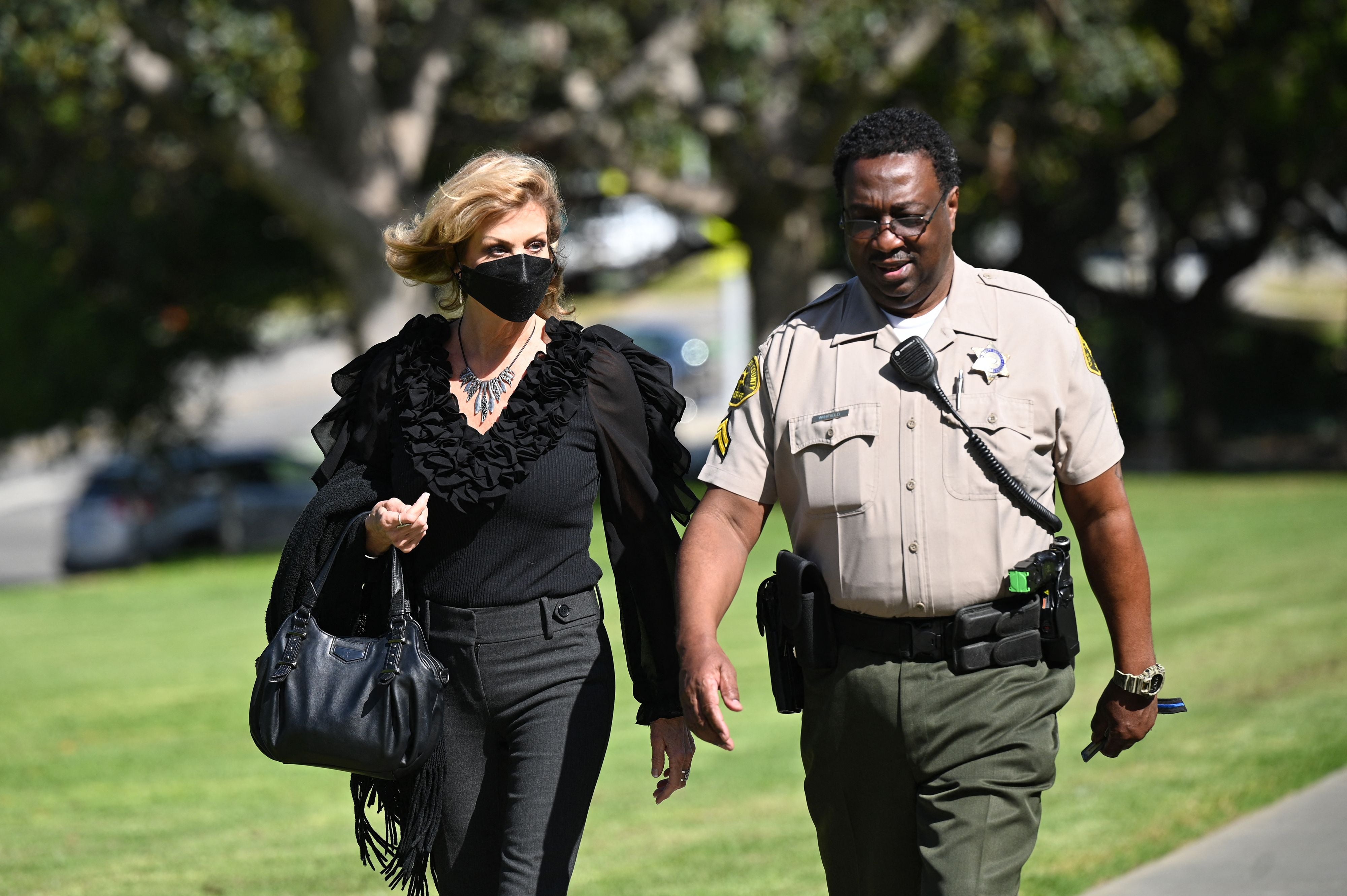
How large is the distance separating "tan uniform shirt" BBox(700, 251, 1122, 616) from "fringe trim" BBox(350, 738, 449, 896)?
88 cm

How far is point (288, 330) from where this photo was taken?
26.0 metres

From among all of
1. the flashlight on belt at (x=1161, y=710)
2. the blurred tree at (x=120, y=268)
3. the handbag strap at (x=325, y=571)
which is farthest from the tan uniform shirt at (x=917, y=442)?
the blurred tree at (x=120, y=268)

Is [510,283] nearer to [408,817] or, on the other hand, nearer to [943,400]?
[943,400]

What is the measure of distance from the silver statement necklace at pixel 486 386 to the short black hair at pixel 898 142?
0.86 meters

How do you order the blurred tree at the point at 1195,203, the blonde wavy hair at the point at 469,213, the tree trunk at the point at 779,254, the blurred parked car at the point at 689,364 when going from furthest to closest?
the blurred parked car at the point at 689,364, the blurred tree at the point at 1195,203, the tree trunk at the point at 779,254, the blonde wavy hair at the point at 469,213

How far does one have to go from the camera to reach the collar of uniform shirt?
3369mm

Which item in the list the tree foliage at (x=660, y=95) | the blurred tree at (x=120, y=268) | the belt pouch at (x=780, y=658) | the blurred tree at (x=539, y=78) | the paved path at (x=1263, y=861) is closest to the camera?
the belt pouch at (x=780, y=658)

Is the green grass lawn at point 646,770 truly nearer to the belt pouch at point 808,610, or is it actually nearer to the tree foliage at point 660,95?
the belt pouch at point 808,610

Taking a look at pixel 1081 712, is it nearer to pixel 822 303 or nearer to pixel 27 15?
pixel 822 303

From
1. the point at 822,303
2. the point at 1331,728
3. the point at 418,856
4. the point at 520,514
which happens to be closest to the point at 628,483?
the point at 520,514

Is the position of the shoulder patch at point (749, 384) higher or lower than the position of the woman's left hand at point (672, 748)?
higher

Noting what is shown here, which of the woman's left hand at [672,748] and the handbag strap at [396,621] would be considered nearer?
the handbag strap at [396,621]

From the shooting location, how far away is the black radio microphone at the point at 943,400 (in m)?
3.24

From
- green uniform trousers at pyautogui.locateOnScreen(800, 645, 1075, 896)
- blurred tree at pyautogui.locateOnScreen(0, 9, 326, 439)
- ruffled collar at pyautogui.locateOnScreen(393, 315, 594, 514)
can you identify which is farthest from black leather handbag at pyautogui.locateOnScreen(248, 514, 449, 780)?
blurred tree at pyautogui.locateOnScreen(0, 9, 326, 439)
